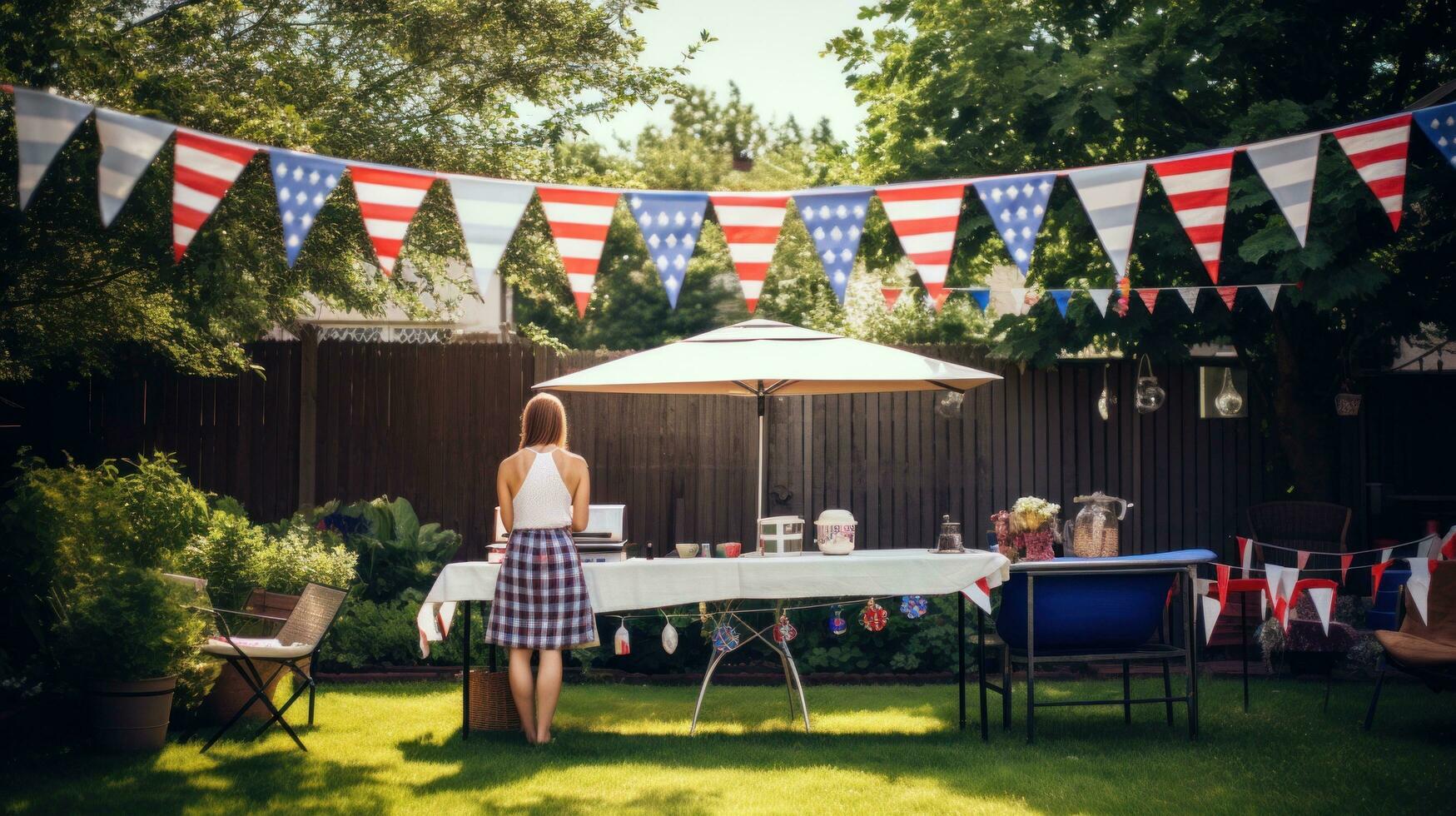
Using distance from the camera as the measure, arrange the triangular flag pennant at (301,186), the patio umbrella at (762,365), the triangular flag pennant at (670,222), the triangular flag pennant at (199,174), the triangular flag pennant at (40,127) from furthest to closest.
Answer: the patio umbrella at (762,365) < the triangular flag pennant at (670,222) < the triangular flag pennant at (301,186) < the triangular flag pennant at (199,174) < the triangular flag pennant at (40,127)

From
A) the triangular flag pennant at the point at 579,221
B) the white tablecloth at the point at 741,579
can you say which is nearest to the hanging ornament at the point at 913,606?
the white tablecloth at the point at 741,579

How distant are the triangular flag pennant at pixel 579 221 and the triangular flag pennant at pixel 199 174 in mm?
1269

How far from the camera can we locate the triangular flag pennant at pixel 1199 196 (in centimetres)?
529

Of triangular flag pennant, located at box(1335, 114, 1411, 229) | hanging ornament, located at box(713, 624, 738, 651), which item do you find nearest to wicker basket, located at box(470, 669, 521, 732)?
hanging ornament, located at box(713, 624, 738, 651)

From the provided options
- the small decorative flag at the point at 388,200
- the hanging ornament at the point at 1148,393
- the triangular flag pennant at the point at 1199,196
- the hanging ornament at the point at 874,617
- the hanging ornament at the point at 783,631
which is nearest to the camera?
the small decorative flag at the point at 388,200

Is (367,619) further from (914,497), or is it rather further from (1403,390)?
(1403,390)

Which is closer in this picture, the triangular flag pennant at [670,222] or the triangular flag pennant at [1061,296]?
the triangular flag pennant at [670,222]

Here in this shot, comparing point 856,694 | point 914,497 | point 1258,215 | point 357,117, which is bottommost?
point 856,694

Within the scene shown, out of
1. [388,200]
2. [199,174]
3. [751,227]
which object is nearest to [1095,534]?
[751,227]

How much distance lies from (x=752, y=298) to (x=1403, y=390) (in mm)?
5666

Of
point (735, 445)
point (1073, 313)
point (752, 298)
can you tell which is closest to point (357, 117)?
point (735, 445)

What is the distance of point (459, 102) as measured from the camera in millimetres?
9414

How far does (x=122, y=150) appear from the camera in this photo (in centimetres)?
451

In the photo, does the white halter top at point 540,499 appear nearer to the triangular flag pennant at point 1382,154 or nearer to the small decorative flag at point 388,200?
the small decorative flag at point 388,200
